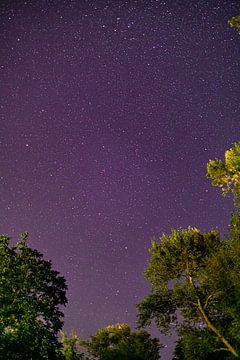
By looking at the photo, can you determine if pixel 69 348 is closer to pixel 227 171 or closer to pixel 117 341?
pixel 227 171

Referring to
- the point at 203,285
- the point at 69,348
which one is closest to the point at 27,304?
the point at 69,348

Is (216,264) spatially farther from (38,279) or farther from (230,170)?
(38,279)

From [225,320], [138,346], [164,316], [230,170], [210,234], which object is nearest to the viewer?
[230,170]

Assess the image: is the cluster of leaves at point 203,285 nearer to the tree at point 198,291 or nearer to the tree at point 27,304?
the tree at point 198,291

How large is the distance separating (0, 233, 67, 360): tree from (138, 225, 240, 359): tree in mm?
10572

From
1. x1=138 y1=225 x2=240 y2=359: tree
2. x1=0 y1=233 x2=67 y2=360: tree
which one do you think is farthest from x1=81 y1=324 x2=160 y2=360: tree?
x1=0 y1=233 x2=67 y2=360: tree

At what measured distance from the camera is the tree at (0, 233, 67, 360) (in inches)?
908

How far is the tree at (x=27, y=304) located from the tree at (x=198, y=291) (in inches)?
416

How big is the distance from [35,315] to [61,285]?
17.2ft

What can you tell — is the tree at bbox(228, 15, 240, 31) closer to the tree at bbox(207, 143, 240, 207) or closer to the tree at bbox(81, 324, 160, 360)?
the tree at bbox(207, 143, 240, 207)

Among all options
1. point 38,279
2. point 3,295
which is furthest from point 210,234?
point 3,295

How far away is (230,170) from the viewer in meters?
30.3

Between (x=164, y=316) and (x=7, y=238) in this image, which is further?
(x=164, y=316)

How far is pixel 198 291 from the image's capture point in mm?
35219
